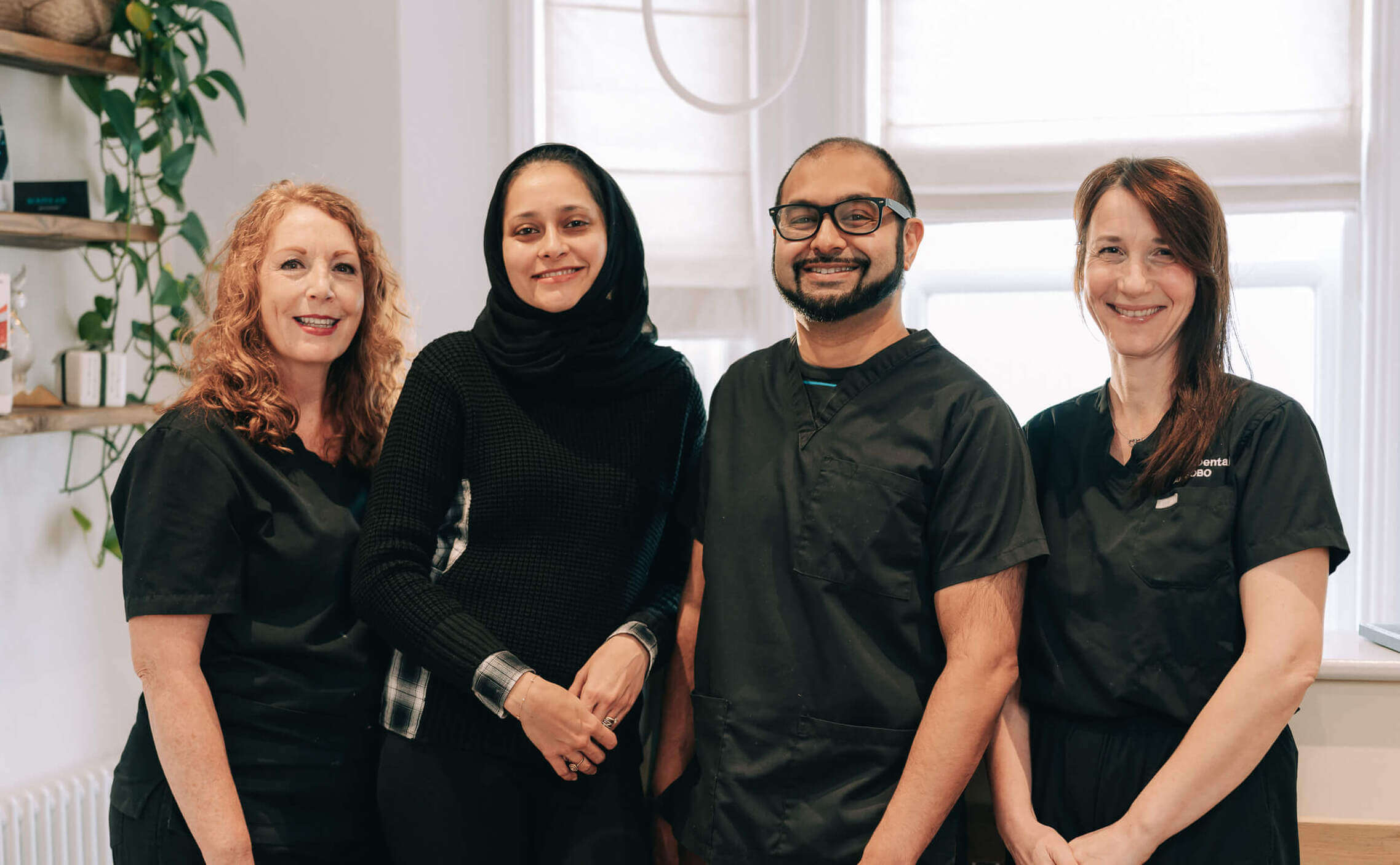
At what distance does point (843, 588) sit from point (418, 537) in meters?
0.51

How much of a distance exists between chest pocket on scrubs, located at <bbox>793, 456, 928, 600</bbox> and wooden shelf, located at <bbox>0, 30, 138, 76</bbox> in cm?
183

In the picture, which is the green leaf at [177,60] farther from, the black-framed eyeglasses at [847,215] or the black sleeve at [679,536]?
the black-framed eyeglasses at [847,215]

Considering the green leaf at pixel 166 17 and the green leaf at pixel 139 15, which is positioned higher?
the green leaf at pixel 166 17

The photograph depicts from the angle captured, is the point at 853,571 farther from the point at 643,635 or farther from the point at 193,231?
the point at 193,231

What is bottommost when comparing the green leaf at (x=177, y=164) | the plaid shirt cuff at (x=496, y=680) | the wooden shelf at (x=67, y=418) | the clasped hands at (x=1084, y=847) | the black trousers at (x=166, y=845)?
the black trousers at (x=166, y=845)

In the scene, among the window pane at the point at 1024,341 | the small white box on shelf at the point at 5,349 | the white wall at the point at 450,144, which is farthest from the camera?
the window pane at the point at 1024,341

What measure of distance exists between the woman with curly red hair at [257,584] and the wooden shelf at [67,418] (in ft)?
2.33

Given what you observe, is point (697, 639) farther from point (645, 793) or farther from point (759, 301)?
point (759, 301)

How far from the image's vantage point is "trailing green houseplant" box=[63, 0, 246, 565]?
227 centimetres

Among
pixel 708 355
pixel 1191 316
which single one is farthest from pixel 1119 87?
pixel 1191 316

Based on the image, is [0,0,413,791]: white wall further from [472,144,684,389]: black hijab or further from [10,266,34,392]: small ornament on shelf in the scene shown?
[472,144,684,389]: black hijab

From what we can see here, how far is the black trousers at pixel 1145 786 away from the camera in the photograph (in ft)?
3.98

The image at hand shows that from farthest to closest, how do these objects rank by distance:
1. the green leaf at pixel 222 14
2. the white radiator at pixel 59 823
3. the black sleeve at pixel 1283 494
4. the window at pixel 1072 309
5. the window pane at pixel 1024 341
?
the window pane at pixel 1024 341
the window at pixel 1072 309
the green leaf at pixel 222 14
the white radiator at pixel 59 823
the black sleeve at pixel 1283 494

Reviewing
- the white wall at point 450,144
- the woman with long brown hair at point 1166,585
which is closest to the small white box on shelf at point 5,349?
the white wall at point 450,144
